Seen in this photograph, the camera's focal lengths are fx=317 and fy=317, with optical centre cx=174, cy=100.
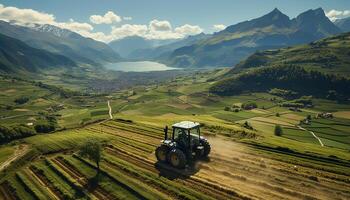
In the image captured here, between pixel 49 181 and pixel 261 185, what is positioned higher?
pixel 261 185

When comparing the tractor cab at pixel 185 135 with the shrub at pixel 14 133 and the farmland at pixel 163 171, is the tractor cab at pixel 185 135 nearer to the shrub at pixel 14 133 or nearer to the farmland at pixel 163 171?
the farmland at pixel 163 171

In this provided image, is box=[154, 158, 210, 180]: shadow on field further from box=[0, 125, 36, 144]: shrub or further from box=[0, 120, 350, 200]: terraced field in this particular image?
box=[0, 125, 36, 144]: shrub

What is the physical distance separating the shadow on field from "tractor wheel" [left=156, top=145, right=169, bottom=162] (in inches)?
18.6

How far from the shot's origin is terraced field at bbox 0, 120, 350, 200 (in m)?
26.2

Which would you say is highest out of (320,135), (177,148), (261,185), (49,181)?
(177,148)

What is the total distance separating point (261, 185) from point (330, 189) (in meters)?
5.40

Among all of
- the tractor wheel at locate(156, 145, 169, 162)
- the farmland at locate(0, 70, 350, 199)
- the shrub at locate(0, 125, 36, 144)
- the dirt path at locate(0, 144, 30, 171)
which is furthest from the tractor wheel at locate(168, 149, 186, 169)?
the shrub at locate(0, 125, 36, 144)

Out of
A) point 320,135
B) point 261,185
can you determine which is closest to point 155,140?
point 261,185

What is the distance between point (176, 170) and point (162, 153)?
2612 millimetres

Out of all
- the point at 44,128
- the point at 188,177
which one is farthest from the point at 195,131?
the point at 44,128

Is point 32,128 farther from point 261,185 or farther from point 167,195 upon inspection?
point 261,185

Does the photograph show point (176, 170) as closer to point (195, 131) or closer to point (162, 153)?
point (162, 153)

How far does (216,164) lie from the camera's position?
32.3 metres

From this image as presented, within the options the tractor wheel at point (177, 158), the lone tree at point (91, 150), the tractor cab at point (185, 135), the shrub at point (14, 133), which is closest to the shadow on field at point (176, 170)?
the tractor wheel at point (177, 158)
